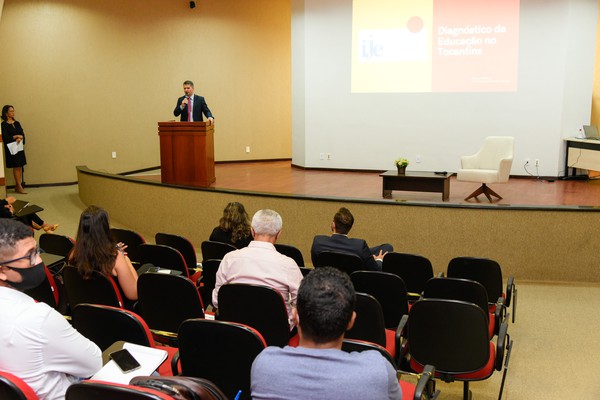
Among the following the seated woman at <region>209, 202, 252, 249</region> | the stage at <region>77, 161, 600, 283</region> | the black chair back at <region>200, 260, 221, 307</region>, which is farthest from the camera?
the stage at <region>77, 161, 600, 283</region>

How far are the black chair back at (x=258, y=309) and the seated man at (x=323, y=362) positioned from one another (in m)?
1.16

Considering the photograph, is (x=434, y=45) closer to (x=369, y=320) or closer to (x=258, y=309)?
(x=369, y=320)

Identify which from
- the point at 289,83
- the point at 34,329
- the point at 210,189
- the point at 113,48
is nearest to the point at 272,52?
the point at 289,83

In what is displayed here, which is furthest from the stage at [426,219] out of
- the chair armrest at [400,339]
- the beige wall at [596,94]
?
the chair armrest at [400,339]

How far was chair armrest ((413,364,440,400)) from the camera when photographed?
7.95ft

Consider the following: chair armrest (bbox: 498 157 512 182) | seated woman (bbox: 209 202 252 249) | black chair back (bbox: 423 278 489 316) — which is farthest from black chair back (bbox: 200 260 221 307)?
chair armrest (bbox: 498 157 512 182)

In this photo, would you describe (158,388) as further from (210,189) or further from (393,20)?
(393,20)

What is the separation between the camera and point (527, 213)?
6.09 meters

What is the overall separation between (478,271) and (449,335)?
1.31 m

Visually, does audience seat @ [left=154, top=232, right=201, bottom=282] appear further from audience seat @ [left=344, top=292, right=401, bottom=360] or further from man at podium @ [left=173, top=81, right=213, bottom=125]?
man at podium @ [left=173, top=81, right=213, bottom=125]

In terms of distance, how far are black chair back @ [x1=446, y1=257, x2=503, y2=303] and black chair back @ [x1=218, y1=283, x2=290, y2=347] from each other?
A: 1726 millimetres

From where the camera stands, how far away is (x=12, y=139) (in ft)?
35.0

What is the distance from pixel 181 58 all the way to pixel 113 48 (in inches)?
56.7

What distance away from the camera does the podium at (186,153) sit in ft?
27.3
